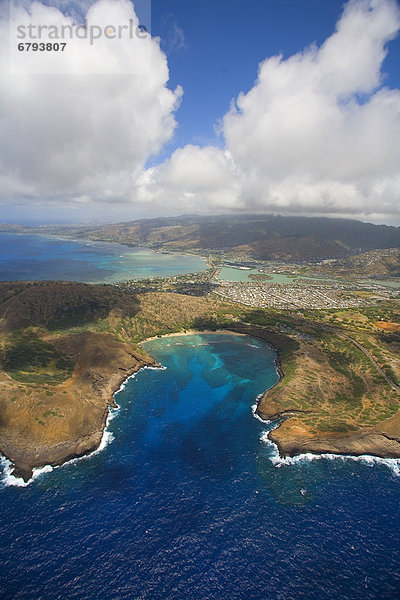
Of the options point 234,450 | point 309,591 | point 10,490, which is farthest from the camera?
point 234,450

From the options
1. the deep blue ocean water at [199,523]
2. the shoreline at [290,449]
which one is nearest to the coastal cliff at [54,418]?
the shoreline at [290,449]

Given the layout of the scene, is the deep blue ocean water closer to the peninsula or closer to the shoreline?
the shoreline

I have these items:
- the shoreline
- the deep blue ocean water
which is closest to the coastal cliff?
the shoreline

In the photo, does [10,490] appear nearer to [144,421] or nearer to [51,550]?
[51,550]

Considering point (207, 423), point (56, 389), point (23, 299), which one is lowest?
point (207, 423)

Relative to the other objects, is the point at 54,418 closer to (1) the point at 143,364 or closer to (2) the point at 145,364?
(1) the point at 143,364

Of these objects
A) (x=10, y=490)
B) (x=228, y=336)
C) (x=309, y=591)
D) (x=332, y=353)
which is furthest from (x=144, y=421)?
(x=332, y=353)

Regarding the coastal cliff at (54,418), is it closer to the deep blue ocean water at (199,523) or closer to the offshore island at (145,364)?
the offshore island at (145,364)

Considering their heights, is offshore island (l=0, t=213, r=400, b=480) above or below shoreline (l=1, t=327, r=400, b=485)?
above
